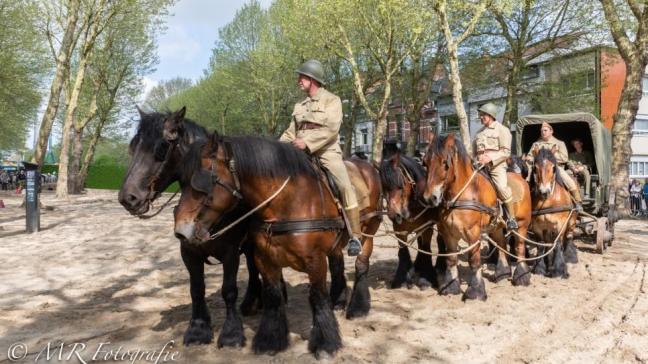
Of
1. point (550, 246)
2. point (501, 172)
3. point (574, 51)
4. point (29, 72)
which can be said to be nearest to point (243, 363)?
point (501, 172)

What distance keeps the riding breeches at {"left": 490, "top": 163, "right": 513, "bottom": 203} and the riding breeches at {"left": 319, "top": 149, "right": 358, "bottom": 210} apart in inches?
128

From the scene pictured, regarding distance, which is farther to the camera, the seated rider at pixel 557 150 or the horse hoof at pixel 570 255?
the horse hoof at pixel 570 255

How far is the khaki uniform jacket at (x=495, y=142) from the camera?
703cm

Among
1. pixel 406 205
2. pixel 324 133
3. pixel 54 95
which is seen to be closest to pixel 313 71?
pixel 324 133

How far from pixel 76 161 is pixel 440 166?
30.5 metres

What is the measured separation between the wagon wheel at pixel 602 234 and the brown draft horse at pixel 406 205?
4.15m

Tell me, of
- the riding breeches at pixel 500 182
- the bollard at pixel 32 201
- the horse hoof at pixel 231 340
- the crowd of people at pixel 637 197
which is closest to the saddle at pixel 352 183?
the horse hoof at pixel 231 340

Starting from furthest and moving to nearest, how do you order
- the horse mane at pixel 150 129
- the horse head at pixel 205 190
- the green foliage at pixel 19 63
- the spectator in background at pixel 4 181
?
the spectator in background at pixel 4 181, the green foliage at pixel 19 63, the horse mane at pixel 150 129, the horse head at pixel 205 190

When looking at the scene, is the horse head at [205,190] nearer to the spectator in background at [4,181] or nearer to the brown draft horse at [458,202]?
the brown draft horse at [458,202]

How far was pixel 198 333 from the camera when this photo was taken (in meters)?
4.67

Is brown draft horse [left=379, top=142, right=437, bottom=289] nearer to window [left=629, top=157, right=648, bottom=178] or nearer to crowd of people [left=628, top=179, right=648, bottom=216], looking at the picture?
crowd of people [left=628, top=179, right=648, bottom=216]

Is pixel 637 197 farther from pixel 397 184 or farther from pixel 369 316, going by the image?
pixel 369 316

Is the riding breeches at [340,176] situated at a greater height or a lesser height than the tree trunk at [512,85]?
lesser

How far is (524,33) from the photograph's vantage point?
23.9 metres
